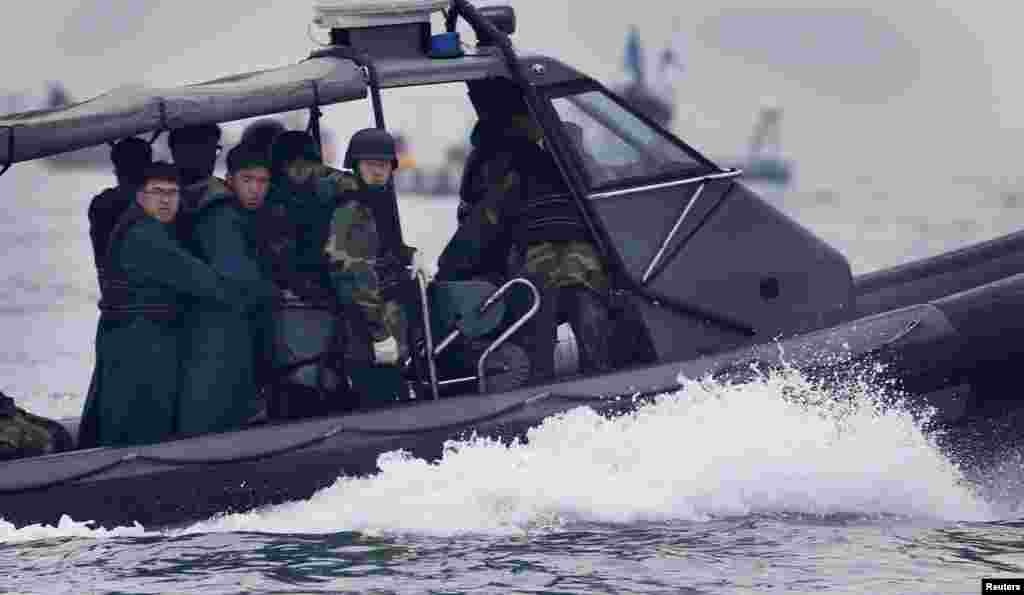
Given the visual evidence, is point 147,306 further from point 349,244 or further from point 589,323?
point 589,323

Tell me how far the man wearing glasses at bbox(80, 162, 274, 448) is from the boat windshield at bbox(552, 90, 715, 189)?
1.92m

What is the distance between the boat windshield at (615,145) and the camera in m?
10.1

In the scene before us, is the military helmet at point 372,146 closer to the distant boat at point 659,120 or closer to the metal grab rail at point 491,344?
the metal grab rail at point 491,344

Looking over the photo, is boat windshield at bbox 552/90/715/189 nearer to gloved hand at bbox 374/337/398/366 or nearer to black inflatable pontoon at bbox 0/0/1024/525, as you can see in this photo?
black inflatable pontoon at bbox 0/0/1024/525

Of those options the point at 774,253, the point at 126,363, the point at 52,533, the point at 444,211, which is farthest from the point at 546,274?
the point at 444,211

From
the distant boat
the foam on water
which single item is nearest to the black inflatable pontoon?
the foam on water

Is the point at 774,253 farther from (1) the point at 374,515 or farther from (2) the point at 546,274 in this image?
(1) the point at 374,515

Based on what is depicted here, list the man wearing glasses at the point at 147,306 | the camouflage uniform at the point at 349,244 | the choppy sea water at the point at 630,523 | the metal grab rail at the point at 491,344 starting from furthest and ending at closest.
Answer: the metal grab rail at the point at 491,344 < the camouflage uniform at the point at 349,244 < the man wearing glasses at the point at 147,306 < the choppy sea water at the point at 630,523

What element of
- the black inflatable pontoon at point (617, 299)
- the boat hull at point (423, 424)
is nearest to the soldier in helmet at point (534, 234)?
the black inflatable pontoon at point (617, 299)

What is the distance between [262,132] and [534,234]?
1.52 metres

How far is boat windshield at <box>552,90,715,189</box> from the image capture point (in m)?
10.1

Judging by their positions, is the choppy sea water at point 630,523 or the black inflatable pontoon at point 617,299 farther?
the black inflatable pontoon at point 617,299

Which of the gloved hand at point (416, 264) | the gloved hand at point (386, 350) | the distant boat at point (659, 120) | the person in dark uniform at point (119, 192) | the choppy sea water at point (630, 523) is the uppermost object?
the distant boat at point (659, 120)

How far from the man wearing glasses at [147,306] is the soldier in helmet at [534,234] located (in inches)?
58.5
